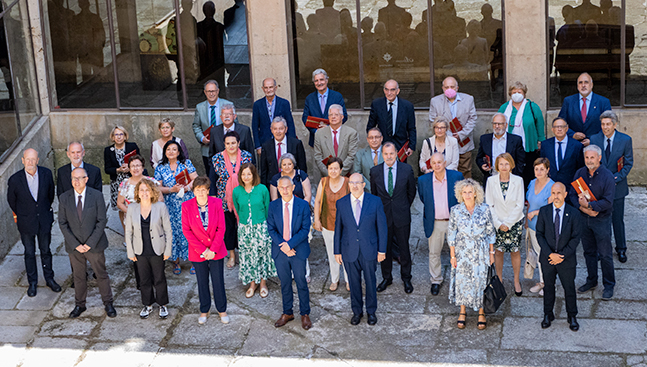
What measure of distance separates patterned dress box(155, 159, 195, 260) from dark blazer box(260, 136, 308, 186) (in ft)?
3.09

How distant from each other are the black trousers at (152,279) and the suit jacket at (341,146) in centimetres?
256

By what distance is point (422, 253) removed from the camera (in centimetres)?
1123

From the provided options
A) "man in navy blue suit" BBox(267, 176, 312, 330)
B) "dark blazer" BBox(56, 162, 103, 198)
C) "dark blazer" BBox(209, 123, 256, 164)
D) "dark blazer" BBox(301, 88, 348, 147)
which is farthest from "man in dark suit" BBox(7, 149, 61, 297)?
"dark blazer" BBox(301, 88, 348, 147)

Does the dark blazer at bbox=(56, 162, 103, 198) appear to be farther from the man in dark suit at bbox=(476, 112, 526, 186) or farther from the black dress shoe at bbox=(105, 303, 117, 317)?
the man in dark suit at bbox=(476, 112, 526, 186)

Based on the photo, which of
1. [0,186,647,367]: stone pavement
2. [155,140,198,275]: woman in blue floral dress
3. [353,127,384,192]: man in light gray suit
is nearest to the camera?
[0,186,647,367]: stone pavement

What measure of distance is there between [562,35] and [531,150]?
267cm

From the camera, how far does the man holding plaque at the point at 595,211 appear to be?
9.45 metres

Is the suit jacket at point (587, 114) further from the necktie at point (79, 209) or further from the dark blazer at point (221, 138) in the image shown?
the necktie at point (79, 209)

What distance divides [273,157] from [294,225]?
188 cm

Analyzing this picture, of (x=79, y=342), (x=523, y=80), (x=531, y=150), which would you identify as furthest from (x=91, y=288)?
(x=523, y=80)

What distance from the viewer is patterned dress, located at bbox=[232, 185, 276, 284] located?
9773 millimetres

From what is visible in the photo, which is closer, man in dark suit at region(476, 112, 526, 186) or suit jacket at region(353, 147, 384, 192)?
suit jacket at region(353, 147, 384, 192)

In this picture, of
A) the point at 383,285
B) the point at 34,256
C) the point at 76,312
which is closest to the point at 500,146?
the point at 383,285

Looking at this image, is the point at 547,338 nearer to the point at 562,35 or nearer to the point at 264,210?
the point at 264,210
